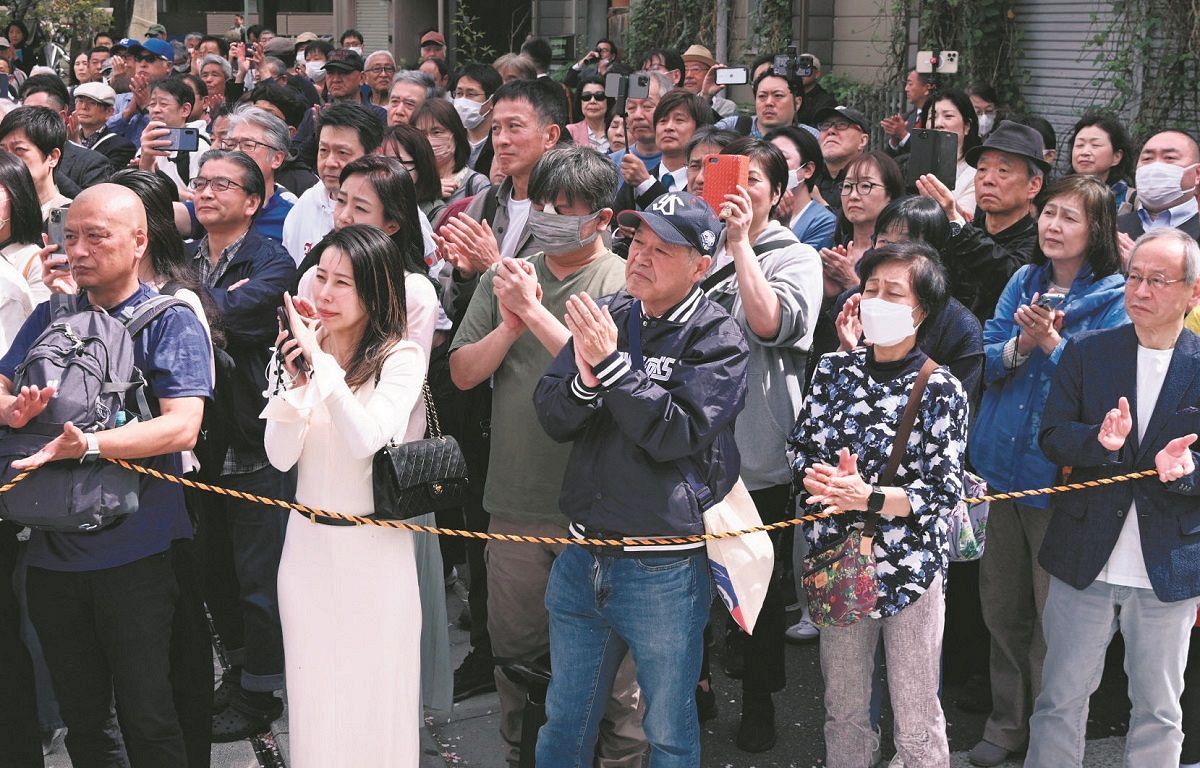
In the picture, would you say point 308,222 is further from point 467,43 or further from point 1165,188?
Answer: point 467,43

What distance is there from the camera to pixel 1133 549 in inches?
147

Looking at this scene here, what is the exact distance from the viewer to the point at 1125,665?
12.5 feet

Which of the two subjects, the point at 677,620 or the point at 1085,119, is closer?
the point at 677,620

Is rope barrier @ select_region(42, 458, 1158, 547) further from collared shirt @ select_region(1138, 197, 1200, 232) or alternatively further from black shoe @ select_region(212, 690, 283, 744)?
collared shirt @ select_region(1138, 197, 1200, 232)

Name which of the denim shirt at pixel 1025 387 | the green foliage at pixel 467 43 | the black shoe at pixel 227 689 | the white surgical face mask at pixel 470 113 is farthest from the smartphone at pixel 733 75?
the green foliage at pixel 467 43

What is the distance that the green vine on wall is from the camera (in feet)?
27.3

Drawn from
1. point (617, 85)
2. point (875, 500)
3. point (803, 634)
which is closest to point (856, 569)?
point (875, 500)

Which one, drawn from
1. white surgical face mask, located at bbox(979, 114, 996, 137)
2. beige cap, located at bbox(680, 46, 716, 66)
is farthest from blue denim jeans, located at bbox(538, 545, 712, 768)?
beige cap, located at bbox(680, 46, 716, 66)

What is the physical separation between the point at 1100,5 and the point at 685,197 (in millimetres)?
6960

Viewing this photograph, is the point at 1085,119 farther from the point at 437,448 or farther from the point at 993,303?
the point at 437,448

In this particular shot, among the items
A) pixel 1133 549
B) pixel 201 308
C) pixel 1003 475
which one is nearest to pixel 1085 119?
pixel 1003 475

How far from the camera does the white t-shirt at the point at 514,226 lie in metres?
4.59

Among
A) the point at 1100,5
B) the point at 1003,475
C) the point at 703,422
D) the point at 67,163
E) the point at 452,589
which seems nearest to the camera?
the point at 703,422

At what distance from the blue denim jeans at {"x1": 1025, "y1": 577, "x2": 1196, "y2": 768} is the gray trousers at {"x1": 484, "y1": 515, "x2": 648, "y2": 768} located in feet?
4.31
